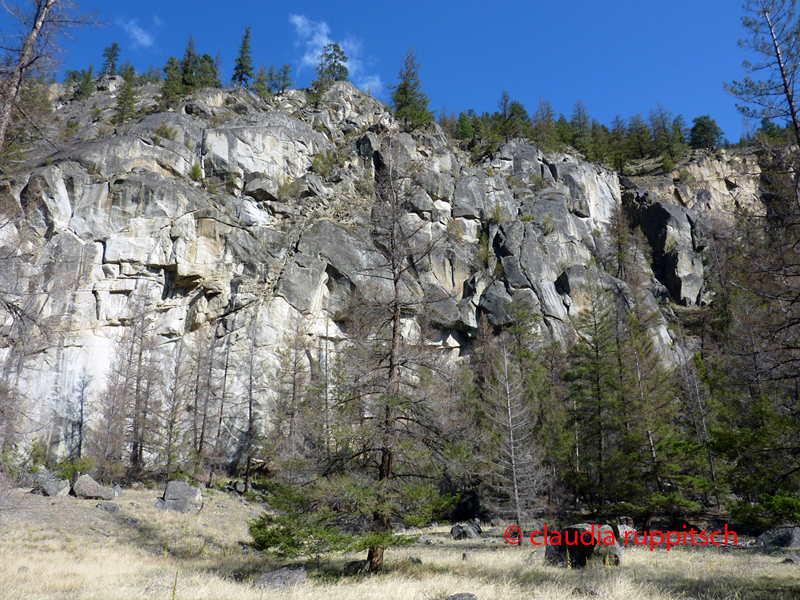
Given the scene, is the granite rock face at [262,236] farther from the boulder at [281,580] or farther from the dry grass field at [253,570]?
the boulder at [281,580]

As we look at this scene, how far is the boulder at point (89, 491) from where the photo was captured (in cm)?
1853

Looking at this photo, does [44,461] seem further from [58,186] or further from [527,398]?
[527,398]

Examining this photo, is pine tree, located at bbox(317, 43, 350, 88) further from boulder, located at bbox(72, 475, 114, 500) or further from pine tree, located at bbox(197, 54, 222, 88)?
boulder, located at bbox(72, 475, 114, 500)

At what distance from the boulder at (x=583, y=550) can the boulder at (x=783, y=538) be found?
694 centimetres

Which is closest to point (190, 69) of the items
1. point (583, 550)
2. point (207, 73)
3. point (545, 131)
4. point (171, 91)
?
point (207, 73)

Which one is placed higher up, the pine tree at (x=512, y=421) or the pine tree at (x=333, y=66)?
the pine tree at (x=333, y=66)

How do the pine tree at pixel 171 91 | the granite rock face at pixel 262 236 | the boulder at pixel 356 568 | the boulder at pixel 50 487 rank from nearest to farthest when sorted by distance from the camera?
the boulder at pixel 356 568
the boulder at pixel 50 487
the granite rock face at pixel 262 236
the pine tree at pixel 171 91

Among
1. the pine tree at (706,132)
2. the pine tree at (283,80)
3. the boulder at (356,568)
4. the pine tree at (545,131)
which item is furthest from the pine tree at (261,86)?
the pine tree at (706,132)

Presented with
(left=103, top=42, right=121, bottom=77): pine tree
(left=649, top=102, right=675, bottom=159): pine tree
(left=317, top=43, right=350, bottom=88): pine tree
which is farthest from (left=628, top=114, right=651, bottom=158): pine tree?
(left=103, top=42, right=121, bottom=77): pine tree

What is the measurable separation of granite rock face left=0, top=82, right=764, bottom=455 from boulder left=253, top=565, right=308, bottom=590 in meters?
15.7

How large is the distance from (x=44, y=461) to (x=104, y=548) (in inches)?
708

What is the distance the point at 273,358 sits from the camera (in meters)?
32.6

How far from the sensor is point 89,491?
18688mm

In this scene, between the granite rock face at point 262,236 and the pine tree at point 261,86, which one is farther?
the pine tree at point 261,86
